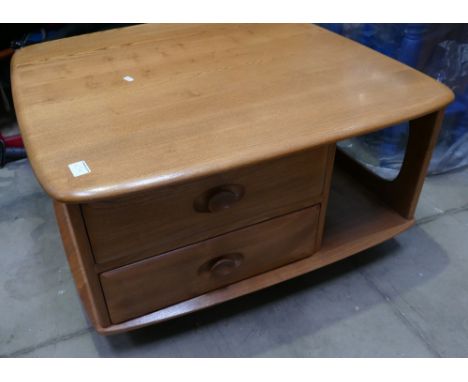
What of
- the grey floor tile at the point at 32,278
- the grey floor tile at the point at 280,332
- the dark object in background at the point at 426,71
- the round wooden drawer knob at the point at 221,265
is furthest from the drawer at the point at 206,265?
the dark object in background at the point at 426,71

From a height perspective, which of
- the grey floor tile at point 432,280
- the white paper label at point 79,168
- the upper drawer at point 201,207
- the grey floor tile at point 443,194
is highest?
the white paper label at point 79,168

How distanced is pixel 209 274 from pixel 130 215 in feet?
0.77

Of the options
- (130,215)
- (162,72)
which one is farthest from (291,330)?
(162,72)

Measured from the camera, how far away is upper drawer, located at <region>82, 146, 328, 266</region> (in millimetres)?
735

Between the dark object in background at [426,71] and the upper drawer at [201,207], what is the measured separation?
26.1 inches

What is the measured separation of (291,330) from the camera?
3.23 feet

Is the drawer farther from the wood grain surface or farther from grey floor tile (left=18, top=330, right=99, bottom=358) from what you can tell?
grey floor tile (left=18, top=330, right=99, bottom=358)

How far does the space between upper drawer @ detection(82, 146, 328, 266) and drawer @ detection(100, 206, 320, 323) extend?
24 millimetres

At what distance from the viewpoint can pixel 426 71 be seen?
1364 millimetres

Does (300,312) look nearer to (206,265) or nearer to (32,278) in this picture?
(206,265)

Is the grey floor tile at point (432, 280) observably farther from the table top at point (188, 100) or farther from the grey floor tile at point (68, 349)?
the grey floor tile at point (68, 349)

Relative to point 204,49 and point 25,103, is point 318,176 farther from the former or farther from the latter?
point 25,103

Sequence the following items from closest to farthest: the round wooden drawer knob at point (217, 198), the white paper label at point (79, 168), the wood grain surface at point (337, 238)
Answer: the white paper label at point (79, 168) → the round wooden drawer knob at point (217, 198) → the wood grain surface at point (337, 238)

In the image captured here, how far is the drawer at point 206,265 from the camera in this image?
2.69 ft
